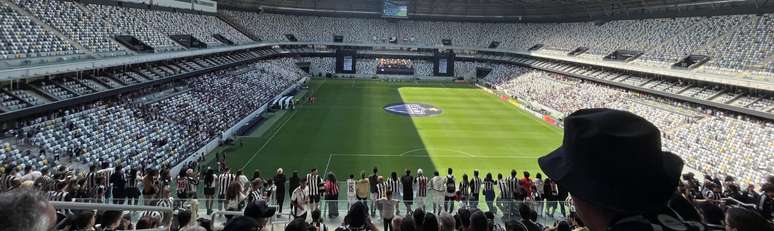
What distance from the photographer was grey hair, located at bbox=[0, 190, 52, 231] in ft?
6.22

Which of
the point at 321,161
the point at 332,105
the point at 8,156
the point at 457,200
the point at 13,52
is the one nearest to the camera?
the point at 457,200

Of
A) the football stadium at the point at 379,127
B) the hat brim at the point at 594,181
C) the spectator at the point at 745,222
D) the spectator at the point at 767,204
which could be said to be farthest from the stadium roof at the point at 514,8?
the hat brim at the point at 594,181

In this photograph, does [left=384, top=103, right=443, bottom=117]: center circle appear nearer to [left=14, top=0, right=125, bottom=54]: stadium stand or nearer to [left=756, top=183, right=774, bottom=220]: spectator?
[left=14, top=0, right=125, bottom=54]: stadium stand

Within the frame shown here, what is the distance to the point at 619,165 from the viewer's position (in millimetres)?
1740

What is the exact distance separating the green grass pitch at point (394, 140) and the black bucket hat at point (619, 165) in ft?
71.1

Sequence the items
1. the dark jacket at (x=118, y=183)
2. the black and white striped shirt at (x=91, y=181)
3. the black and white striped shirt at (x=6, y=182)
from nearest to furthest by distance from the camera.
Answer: the black and white striped shirt at (x=6, y=182)
the black and white striped shirt at (x=91, y=181)
the dark jacket at (x=118, y=183)

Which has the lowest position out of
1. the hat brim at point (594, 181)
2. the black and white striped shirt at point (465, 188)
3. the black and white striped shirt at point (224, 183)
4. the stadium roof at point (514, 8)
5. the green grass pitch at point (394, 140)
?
the green grass pitch at point (394, 140)

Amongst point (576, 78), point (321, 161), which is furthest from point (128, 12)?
point (576, 78)

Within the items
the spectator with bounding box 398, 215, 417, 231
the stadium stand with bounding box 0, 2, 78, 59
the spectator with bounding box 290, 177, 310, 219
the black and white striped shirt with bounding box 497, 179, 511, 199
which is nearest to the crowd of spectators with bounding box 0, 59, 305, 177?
the stadium stand with bounding box 0, 2, 78, 59

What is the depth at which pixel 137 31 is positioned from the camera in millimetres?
35375

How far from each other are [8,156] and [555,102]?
43830 mm

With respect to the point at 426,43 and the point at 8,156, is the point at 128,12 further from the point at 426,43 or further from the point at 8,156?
the point at 426,43

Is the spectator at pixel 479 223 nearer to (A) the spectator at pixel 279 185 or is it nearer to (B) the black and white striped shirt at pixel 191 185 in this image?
(A) the spectator at pixel 279 185

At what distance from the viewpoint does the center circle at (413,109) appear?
42.8 meters
